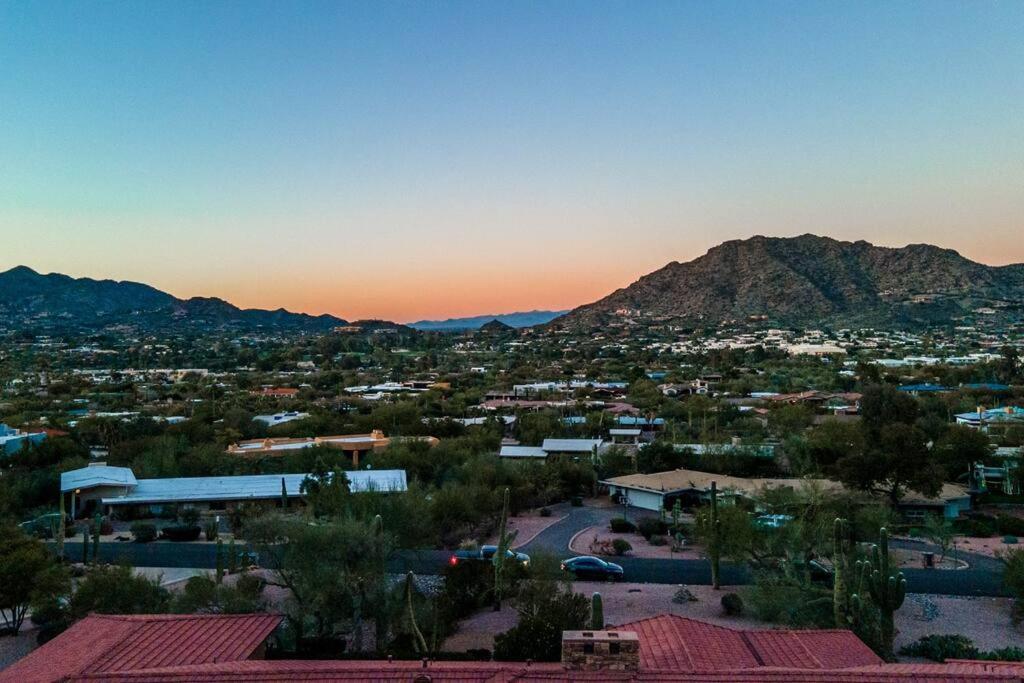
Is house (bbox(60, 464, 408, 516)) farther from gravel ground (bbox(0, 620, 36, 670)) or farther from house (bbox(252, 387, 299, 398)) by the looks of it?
house (bbox(252, 387, 299, 398))

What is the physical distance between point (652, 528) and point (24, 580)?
62.0ft

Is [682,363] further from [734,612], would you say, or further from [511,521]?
[734,612]

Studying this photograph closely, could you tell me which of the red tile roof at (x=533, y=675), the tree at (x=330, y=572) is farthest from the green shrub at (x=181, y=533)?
the red tile roof at (x=533, y=675)

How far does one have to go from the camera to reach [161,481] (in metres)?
34.2

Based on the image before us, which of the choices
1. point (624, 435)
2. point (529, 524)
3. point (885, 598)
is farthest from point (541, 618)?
point (624, 435)

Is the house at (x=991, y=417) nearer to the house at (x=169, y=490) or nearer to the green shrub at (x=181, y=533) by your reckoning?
the house at (x=169, y=490)

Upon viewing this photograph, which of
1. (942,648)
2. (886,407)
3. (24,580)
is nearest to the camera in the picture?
(942,648)

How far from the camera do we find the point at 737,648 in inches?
463

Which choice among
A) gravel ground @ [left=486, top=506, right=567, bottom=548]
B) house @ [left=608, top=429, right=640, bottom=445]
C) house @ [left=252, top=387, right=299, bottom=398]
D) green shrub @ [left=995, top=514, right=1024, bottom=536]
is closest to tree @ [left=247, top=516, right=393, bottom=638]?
gravel ground @ [left=486, top=506, right=567, bottom=548]

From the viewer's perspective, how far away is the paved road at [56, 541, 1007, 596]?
21703 millimetres

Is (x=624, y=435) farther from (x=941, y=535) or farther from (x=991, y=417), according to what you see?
(x=941, y=535)

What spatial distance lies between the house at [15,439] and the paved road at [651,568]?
17.8 m

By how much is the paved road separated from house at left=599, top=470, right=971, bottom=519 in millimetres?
5230

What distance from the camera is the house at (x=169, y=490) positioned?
31500 mm
